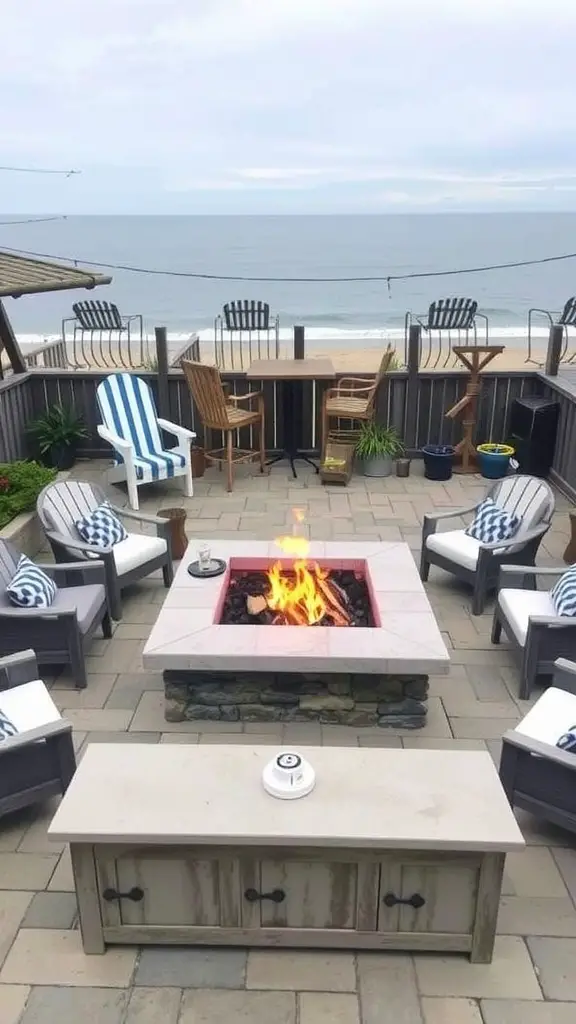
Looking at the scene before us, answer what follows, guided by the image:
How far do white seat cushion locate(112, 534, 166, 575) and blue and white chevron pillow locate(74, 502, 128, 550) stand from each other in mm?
63

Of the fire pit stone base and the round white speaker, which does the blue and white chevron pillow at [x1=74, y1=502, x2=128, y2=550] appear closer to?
the fire pit stone base

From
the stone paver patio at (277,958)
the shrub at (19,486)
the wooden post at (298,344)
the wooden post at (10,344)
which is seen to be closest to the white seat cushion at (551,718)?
the stone paver patio at (277,958)

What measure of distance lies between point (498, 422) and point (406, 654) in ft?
16.9

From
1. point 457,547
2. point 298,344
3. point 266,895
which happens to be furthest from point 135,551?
point 298,344

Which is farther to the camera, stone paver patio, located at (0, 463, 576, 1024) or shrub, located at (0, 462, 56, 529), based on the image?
shrub, located at (0, 462, 56, 529)

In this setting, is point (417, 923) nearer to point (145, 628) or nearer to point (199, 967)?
point (199, 967)

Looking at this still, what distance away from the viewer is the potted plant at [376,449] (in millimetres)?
7758

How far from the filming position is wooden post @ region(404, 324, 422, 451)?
7848 millimetres

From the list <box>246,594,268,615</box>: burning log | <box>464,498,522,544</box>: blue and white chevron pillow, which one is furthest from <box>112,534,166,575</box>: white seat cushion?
<box>464,498,522,544</box>: blue and white chevron pillow

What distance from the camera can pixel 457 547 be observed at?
201 inches

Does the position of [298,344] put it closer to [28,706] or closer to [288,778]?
[28,706]

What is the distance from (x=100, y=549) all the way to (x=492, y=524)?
2649 millimetres

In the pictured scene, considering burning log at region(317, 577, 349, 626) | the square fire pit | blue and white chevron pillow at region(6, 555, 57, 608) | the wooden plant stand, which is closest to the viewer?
the square fire pit

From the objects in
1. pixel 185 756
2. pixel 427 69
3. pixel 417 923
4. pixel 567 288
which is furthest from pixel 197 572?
pixel 567 288
